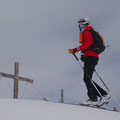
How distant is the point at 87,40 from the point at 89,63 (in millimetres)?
567

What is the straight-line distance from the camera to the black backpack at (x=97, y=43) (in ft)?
22.0

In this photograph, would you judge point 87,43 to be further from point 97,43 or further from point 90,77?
point 90,77

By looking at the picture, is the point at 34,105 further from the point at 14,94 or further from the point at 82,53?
the point at 14,94

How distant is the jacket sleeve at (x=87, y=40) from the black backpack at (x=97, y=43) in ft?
0.30

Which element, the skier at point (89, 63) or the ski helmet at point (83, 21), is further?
the ski helmet at point (83, 21)

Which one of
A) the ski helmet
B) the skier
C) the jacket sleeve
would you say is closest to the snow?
the skier

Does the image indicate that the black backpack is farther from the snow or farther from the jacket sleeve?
the snow

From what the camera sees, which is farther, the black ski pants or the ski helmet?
the ski helmet

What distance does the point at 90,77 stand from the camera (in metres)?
6.74

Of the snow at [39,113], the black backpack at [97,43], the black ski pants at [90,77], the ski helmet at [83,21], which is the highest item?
the ski helmet at [83,21]

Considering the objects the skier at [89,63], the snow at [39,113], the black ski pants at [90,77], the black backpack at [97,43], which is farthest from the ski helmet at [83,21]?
the snow at [39,113]

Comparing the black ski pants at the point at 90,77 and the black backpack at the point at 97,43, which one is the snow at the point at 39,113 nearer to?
the black ski pants at the point at 90,77

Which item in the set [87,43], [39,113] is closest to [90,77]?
[87,43]

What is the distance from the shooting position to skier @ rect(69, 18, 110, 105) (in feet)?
21.8
